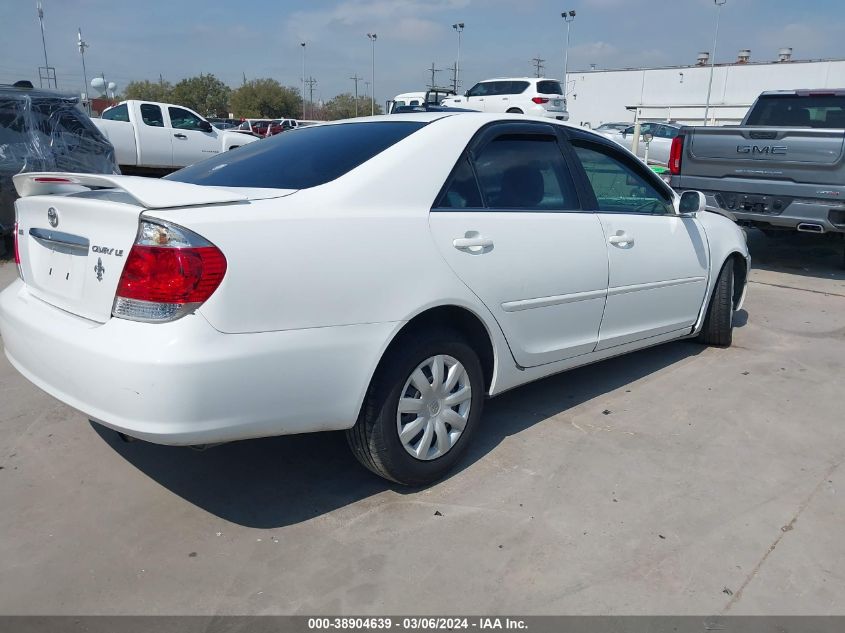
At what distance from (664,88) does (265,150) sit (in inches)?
2294

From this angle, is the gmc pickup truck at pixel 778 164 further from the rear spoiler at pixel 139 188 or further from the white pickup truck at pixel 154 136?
the white pickup truck at pixel 154 136

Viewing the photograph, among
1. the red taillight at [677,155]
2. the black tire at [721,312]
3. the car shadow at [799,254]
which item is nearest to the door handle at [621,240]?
the black tire at [721,312]

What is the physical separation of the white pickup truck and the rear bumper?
12.3 m

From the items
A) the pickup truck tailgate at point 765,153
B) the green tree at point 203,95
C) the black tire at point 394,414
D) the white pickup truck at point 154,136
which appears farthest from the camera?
the green tree at point 203,95

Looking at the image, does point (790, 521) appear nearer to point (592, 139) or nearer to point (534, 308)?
point (534, 308)

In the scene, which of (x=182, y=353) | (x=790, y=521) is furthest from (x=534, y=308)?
(x=182, y=353)

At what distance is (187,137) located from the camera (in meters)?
14.7

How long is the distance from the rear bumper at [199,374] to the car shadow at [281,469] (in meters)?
0.53

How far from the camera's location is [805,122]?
8320 mm

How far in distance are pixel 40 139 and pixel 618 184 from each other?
7.27 metres

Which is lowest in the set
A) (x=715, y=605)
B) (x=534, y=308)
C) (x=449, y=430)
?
(x=715, y=605)

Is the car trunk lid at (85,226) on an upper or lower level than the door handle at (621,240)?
upper

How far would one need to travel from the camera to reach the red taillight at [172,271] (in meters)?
2.30

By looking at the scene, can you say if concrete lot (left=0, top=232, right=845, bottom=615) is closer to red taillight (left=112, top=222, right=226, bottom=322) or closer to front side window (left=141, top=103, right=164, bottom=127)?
red taillight (left=112, top=222, right=226, bottom=322)
